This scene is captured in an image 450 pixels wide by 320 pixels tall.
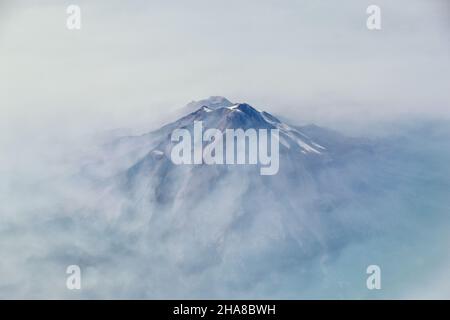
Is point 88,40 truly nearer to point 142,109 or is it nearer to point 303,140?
point 142,109

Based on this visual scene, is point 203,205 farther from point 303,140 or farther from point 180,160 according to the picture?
point 303,140

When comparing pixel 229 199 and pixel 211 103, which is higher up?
pixel 211 103

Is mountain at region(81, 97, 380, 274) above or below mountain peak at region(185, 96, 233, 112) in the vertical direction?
below

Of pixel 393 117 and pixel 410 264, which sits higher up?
pixel 393 117

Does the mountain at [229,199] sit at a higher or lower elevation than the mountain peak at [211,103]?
lower
